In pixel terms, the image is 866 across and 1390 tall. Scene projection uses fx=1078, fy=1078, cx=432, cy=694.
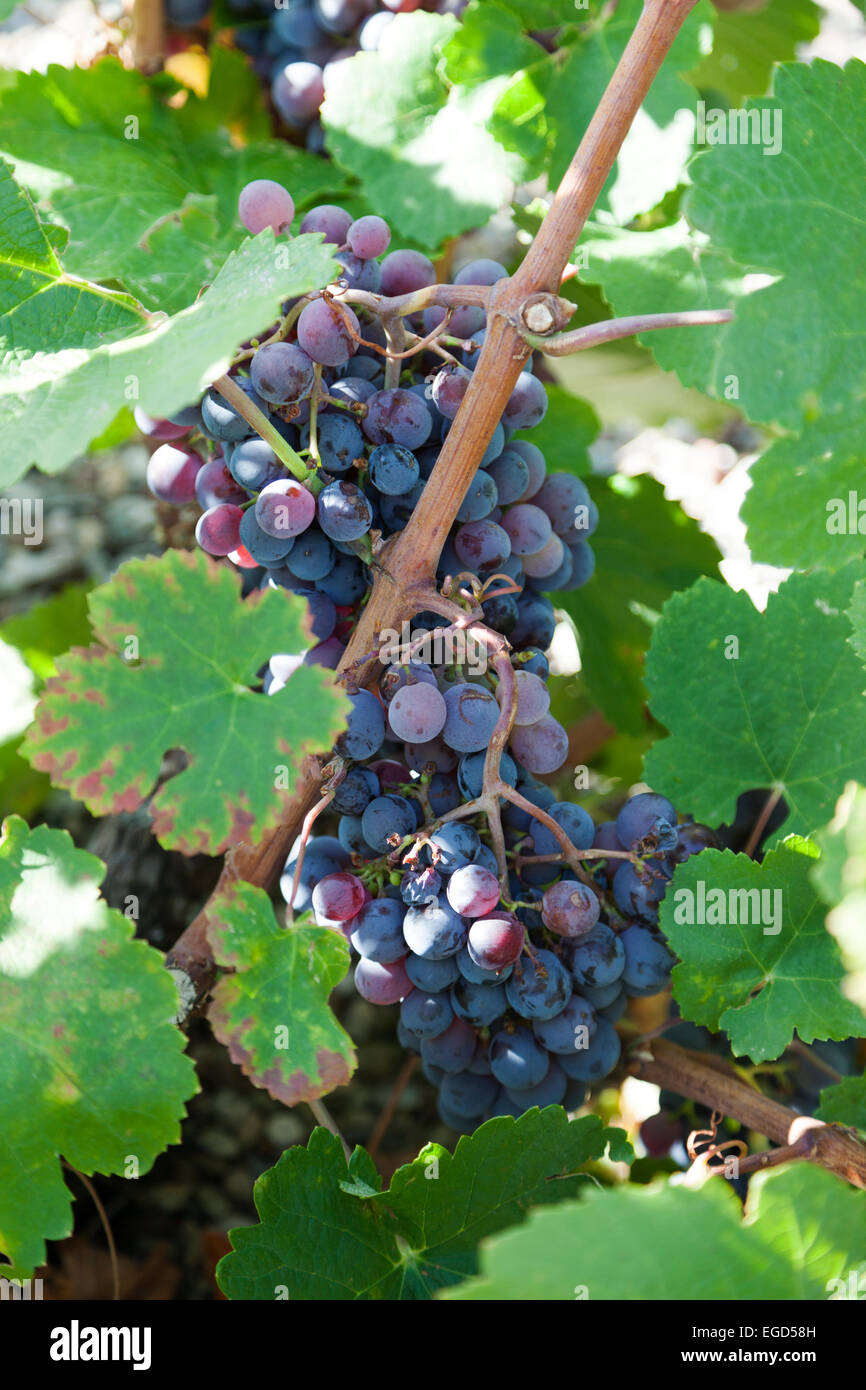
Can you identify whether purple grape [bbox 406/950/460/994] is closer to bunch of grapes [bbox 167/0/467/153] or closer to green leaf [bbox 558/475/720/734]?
green leaf [bbox 558/475/720/734]

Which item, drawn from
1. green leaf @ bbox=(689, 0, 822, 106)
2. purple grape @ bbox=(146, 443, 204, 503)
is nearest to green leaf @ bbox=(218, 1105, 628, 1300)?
purple grape @ bbox=(146, 443, 204, 503)

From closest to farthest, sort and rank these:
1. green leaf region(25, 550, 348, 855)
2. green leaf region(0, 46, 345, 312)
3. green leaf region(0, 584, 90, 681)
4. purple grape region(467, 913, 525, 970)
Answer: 1. green leaf region(25, 550, 348, 855)
2. purple grape region(467, 913, 525, 970)
3. green leaf region(0, 46, 345, 312)
4. green leaf region(0, 584, 90, 681)

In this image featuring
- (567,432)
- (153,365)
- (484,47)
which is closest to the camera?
(153,365)

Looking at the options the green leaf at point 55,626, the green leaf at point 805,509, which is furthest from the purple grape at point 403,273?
the green leaf at point 55,626

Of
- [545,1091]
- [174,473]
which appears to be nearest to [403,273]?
[174,473]

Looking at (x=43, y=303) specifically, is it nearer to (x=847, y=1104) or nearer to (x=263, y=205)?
(x=263, y=205)
